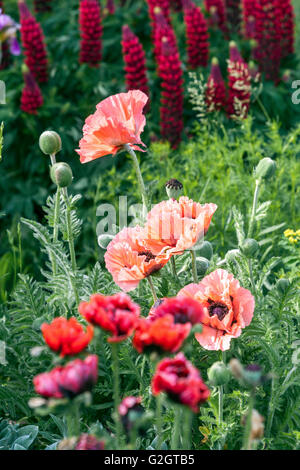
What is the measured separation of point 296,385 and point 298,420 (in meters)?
0.08

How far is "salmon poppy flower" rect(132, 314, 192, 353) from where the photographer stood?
2.43ft

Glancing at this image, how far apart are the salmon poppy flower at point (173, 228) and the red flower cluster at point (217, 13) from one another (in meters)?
2.02

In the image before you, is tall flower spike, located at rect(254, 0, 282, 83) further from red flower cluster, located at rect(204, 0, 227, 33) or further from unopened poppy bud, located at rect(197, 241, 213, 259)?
unopened poppy bud, located at rect(197, 241, 213, 259)

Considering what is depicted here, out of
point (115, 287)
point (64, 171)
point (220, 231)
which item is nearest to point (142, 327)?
point (64, 171)

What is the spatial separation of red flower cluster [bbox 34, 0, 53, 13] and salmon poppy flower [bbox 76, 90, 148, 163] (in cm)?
222

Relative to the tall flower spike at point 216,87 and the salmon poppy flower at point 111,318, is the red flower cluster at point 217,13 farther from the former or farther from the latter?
the salmon poppy flower at point 111,318

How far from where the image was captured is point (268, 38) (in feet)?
9.00

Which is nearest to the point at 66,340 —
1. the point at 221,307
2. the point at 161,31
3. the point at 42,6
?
the point at 221,307

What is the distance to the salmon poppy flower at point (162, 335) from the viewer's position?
0.74m

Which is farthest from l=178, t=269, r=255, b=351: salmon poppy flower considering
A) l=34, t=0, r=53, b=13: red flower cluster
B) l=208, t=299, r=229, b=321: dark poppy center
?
l=34, t=0, r=53, b=13: red flower cluster

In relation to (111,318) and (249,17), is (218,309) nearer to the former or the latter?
(111,318)

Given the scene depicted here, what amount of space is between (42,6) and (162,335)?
2807 mm

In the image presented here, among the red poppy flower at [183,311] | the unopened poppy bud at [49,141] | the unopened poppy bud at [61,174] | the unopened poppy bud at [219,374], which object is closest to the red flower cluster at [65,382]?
the red poppy flower at [183,311]
